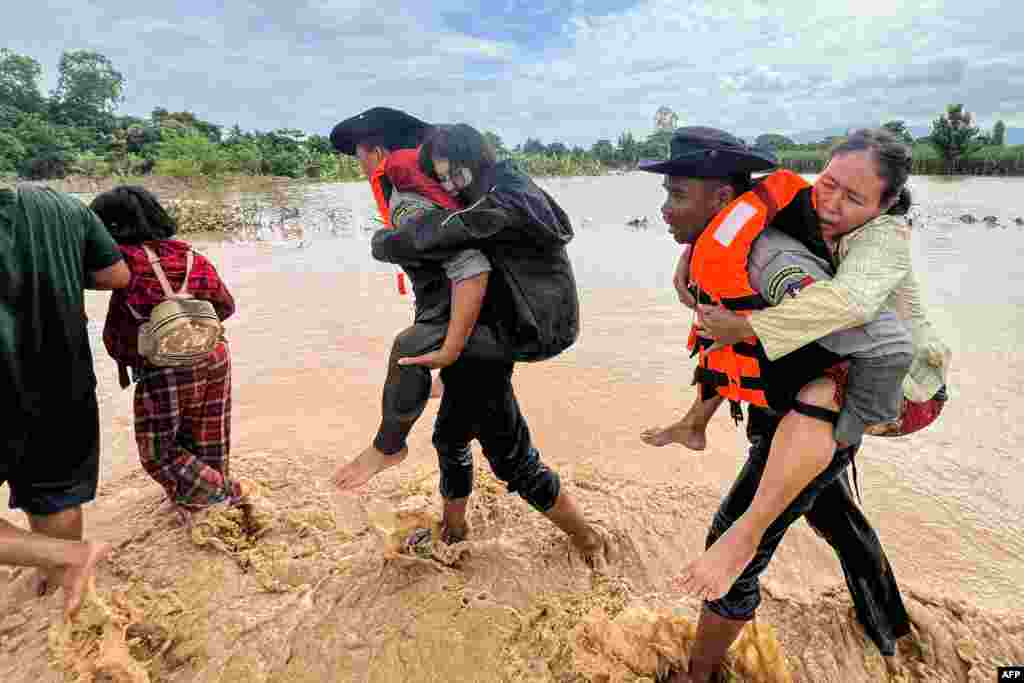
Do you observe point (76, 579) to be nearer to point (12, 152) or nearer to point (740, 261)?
point (740, 261)

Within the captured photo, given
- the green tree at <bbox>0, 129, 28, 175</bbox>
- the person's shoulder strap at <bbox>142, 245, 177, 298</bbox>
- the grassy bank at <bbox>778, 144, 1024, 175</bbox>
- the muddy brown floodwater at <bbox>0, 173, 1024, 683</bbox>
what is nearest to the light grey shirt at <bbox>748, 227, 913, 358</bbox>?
the muddy brown floodwater at <bbox>0, 173, 1024, 683</bbox>

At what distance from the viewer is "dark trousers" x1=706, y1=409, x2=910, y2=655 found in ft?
4.93

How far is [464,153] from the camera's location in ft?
5.81

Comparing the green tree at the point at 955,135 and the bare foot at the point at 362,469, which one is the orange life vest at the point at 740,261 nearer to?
the bare foot at the point at 362,469

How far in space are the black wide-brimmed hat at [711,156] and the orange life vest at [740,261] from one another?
2.3 inches

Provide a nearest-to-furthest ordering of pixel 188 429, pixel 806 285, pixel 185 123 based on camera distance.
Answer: pixel 806 285 → pixel 188 429 → pixel 185 123

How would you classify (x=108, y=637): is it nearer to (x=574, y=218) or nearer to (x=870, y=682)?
(x=870, y=682)

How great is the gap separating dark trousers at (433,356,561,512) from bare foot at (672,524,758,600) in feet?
2.63

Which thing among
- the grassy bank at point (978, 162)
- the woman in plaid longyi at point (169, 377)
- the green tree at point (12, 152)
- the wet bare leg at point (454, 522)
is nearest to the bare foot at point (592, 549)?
the wet bare leg at point (454, 522)

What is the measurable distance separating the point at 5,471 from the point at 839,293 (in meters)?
2.39

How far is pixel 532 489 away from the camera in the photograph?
83.2 inches

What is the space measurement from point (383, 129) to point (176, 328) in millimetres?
1095

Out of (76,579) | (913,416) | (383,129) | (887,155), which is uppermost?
(383,129)

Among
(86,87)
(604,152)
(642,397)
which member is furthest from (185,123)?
(642,397)
